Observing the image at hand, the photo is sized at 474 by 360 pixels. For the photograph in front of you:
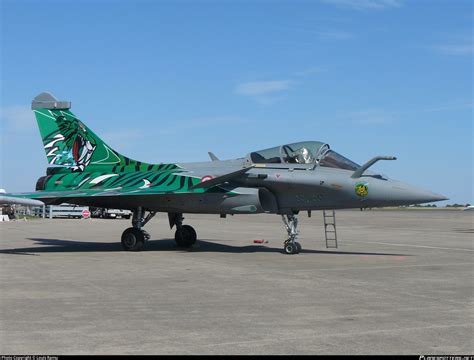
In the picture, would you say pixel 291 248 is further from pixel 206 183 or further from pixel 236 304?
pixel 236 304

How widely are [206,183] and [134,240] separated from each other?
8.53ft

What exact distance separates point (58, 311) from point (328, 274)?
225 inches

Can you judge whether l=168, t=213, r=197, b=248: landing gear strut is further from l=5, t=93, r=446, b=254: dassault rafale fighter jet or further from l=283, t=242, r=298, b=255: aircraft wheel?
l=283, t=242, r=298, b=255: aircraft wheel

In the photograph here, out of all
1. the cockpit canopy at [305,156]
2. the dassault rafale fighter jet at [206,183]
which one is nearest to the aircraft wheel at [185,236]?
the dassault rafale fighter jet at [206,183]

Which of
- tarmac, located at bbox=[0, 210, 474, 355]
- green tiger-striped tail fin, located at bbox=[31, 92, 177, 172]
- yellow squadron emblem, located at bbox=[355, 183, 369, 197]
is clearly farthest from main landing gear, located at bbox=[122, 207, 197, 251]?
yellow squadron emblem, located at bbox=[355, 183, 369, 197]

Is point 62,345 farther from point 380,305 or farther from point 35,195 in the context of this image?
point 35,195

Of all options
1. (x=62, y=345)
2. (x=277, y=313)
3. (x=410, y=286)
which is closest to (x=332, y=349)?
(x=277, y=313)

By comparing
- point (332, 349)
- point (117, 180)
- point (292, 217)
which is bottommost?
point (332, 349)

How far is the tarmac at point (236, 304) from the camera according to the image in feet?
19.5

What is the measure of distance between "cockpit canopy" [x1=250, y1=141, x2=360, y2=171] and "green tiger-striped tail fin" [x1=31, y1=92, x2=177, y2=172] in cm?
395

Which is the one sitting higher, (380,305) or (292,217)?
(292,217)

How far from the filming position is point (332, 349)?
573cm

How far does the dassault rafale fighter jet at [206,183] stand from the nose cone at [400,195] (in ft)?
0.07

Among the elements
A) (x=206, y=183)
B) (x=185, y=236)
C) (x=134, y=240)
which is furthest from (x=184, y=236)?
(x=206, y=183)
